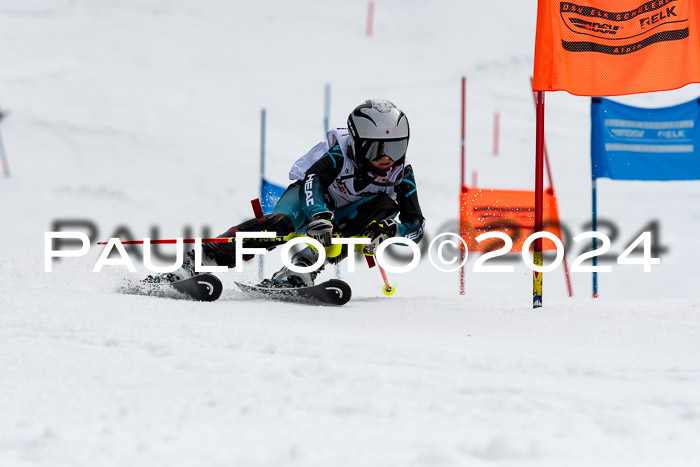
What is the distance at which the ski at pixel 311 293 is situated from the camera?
464 centimetres

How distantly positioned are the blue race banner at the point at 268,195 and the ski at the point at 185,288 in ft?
8.85

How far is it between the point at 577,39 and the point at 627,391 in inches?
111

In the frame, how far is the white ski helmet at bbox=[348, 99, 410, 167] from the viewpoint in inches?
187

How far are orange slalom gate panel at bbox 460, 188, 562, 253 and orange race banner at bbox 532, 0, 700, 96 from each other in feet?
7.60

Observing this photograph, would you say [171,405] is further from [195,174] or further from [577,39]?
[195,174]

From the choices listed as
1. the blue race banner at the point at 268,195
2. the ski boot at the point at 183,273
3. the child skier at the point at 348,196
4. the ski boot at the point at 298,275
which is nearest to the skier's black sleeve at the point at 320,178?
the child skier at the point at 348,196

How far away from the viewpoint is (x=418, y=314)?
14.1 ft

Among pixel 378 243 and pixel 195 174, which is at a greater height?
pixel 195 174

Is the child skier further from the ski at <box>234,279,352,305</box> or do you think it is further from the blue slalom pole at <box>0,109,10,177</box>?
the blue slalom pole at <box>0,109,10,177</box>

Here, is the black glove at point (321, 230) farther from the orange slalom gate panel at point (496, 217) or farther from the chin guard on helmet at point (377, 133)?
the orange slalom gate panel at point (496, 217)

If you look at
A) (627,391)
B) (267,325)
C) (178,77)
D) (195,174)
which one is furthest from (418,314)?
(178,77)

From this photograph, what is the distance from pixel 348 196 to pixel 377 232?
1.26 ft

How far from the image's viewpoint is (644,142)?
274 inches

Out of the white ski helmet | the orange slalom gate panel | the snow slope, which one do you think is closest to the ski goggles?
the white ski helmet
